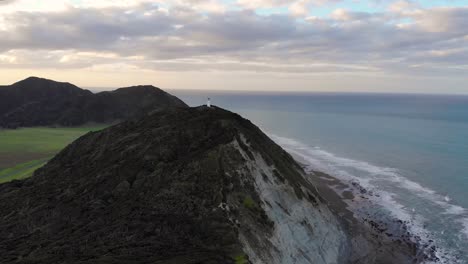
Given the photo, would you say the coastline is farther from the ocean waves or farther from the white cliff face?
the white cliff face

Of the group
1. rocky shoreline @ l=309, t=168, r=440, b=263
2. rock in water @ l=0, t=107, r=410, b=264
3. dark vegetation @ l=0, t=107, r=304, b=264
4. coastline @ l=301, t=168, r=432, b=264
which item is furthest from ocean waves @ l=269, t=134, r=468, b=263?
dark vegetation @ l=0, t=107, r=304, b=264

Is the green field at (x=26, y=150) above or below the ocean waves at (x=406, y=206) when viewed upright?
above

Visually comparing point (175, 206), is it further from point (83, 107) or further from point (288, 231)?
point (83, 107)

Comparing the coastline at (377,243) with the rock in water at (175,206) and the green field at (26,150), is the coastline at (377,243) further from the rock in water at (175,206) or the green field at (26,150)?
the green field at (26,150)

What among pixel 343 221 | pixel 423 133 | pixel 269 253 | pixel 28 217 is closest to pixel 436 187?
pixel 343 221

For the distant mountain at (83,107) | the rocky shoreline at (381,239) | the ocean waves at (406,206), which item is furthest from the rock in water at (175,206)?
the distant mountain at (83,107)

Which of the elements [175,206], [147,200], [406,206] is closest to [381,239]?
Result: [406,206]
